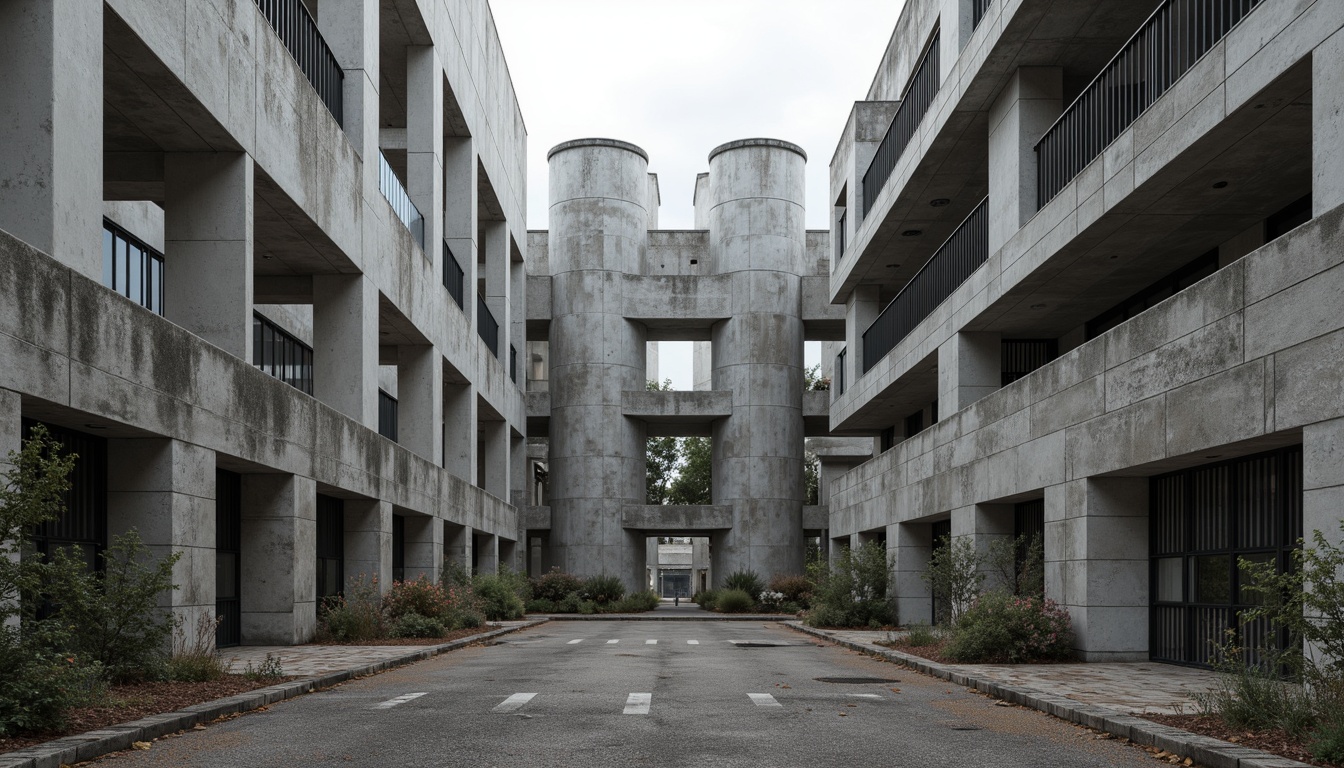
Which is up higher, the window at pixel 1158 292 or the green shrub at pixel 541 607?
the window at pixel 1158 292

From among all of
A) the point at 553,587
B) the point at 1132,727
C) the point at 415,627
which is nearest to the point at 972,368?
the point at 415,627

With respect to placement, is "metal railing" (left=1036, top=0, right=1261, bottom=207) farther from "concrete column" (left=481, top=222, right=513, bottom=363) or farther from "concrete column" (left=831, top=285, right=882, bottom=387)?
"concrete column" (left=481, top=222, right=513, bottom=363)

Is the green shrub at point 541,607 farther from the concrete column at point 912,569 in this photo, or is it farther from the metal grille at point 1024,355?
the metal grille at point 1024,355

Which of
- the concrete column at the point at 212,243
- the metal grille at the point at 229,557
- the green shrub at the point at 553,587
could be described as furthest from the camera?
the green shrub at the point at 553,587

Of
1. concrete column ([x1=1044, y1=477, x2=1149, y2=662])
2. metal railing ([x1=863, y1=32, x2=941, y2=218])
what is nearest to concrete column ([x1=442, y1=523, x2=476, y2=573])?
Result: metal railing ([x1=863, y1=32, x2=941, y2=218])

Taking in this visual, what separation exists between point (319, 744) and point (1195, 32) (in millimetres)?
13599

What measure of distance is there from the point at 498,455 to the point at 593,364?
6605 millimetres

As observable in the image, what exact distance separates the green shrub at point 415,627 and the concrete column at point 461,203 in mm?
14358

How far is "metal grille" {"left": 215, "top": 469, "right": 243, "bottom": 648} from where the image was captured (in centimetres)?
2041

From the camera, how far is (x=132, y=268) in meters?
23.7

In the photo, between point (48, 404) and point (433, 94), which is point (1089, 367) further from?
point (433, 94)

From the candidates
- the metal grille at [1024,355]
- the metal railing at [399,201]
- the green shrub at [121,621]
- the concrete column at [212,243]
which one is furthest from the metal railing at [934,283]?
the green shrub at [121,621]

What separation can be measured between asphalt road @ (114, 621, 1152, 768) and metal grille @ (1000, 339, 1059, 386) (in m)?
12.2

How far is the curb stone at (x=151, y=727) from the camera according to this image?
880 cm
